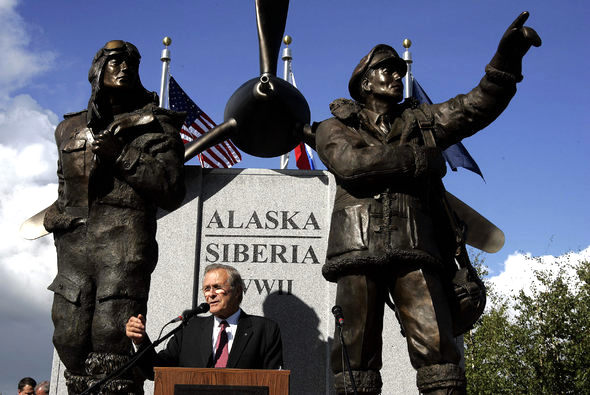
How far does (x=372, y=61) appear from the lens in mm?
4207

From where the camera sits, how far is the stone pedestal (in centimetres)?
629

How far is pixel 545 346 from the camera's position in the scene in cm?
2180

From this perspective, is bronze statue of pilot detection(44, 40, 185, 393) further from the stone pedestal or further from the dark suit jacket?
the stone pedestal

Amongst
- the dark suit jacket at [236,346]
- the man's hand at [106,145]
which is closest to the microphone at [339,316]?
the dark suit jacket at [236,346]

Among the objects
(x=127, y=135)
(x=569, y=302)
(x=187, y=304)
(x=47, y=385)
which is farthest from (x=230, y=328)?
(x=569, y=302)

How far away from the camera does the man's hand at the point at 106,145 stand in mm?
3816

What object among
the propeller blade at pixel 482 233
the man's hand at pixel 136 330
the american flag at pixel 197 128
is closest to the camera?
the man's hand at pixel 136 330

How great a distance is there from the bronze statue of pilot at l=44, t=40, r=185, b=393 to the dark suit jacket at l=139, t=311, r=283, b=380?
322mm

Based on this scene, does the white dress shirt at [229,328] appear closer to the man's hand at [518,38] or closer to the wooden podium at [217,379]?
the wooden podium at [217,379]

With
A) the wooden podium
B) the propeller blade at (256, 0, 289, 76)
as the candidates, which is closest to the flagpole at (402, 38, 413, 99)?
the propeller blade at (256, 0, 289, 76)

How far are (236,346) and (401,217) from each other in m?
1.21

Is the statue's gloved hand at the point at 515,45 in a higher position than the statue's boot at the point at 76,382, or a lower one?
higher

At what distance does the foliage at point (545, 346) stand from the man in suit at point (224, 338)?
18635 millimetres

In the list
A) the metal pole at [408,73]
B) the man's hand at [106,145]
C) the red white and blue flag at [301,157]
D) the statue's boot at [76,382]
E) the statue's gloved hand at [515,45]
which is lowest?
the statue's boot at [76,382]
